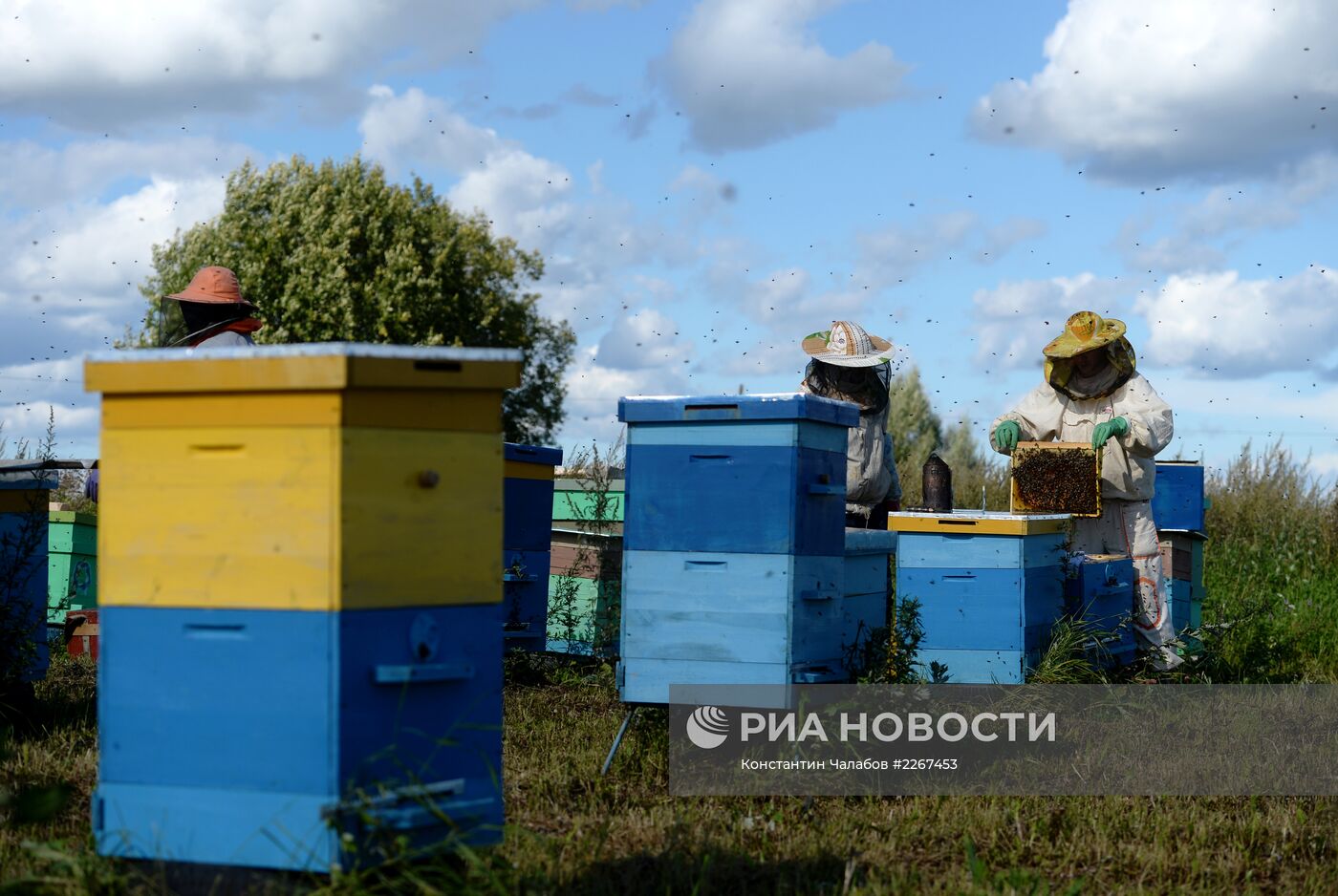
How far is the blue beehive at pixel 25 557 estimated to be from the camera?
563cm

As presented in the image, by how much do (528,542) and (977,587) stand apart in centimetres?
261

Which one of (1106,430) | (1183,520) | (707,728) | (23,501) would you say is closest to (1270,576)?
(1183,520)

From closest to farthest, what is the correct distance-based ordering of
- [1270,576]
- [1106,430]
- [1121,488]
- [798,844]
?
[798,844], [1106,430], [1121,488], [1270,576]

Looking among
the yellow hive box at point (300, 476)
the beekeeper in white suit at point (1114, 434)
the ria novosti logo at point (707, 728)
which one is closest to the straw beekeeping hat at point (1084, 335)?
the beekeeper in white suit at point (1114, 434)

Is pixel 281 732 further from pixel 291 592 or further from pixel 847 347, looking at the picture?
pixel 847 347

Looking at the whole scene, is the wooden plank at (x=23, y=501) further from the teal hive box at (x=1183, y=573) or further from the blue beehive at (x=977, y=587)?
the teal hive box at (x=1183, y=573)

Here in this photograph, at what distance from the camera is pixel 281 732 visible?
2.79 m

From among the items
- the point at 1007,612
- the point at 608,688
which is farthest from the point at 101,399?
the point at 608,688

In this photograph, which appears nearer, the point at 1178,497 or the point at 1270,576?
the point at 1178,497

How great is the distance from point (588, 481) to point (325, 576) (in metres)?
5.39

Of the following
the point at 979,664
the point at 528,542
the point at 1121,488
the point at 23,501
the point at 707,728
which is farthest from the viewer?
the point at 528,542

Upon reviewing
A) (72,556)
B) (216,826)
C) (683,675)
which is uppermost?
(72,556)

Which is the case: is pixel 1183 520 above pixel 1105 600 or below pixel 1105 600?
above

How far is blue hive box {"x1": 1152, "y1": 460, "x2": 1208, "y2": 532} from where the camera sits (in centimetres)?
820
